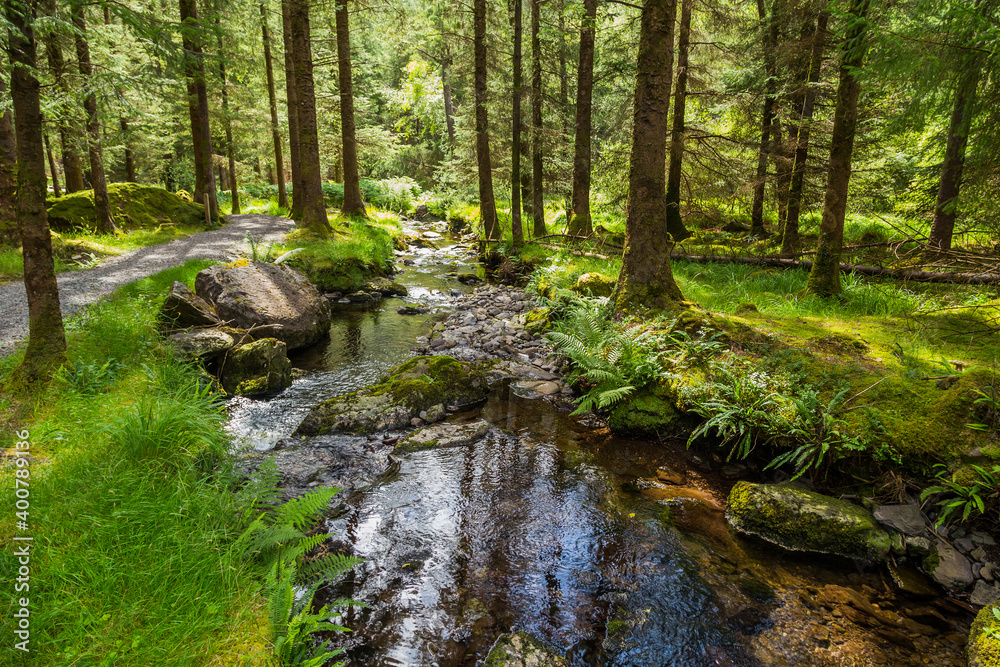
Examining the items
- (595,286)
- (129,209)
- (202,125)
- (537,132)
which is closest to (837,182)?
(595,286)

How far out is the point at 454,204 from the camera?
29891 millimetres

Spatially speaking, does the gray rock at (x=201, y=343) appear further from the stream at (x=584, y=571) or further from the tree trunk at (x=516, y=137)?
the tree trunk at (x=516, y=137)

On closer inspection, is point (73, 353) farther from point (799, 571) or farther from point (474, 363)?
point (799, 571)

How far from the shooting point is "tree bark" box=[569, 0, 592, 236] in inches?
532

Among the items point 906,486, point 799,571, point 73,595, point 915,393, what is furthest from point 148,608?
point 915,393

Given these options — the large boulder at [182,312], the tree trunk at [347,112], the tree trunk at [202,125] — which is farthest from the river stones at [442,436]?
the tree trunk at [347,112]

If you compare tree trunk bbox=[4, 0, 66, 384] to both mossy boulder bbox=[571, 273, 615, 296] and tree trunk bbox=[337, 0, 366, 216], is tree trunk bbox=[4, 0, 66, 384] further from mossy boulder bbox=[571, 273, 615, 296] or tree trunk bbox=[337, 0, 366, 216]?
tree trunk bbox=[337, 0, 366, 216]

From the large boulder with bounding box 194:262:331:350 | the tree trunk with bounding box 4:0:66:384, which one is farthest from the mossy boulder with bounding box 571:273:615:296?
the tree trunk with bounding box 4:0:66:384

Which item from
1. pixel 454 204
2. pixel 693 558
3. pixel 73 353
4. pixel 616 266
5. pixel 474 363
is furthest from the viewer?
pixel 454 204

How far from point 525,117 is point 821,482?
55.7ft

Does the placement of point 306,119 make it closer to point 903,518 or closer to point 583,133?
point 583,133

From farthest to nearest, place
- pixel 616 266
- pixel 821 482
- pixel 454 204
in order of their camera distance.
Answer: pixel 454 204 → pixel 616 266 → pixel 821 482

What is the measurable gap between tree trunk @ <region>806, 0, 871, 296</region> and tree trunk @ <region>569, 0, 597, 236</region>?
7.88 m

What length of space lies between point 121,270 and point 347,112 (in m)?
10.1
